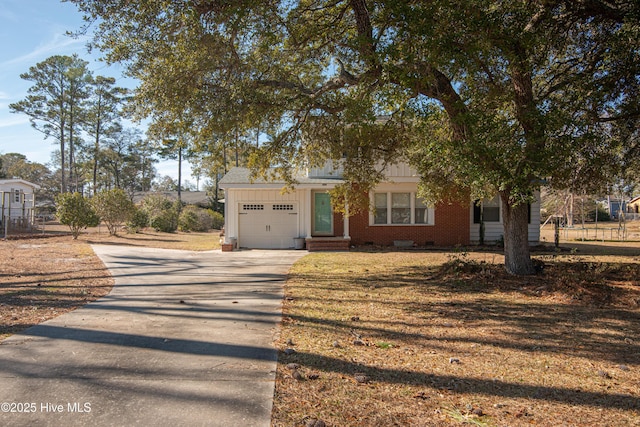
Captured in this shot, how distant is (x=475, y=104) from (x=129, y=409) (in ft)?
27.0

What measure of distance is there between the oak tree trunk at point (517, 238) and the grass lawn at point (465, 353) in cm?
40

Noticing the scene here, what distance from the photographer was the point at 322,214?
19.5 meters

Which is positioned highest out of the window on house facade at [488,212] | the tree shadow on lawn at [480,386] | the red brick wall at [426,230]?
the window on house facade at [488,212]

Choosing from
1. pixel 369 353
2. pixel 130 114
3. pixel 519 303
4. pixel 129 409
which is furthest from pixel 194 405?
pixel 130 114

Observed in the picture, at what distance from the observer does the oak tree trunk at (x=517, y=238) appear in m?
9.27

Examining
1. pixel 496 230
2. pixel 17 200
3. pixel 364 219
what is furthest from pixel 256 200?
pixel 17 200

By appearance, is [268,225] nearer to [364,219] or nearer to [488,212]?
[364,219]

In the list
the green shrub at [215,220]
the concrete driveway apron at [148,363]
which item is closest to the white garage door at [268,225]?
the concrete driveway apron at [148,363]

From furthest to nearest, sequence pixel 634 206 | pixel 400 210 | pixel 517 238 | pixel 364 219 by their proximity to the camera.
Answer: pixel 634 206, pixel 400 210, pixel 364 219, pixel 517 238

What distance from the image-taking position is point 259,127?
1166cm

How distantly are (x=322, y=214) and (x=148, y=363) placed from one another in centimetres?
1551

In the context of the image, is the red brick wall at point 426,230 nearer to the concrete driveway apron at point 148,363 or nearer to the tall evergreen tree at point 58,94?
the concrete driveway apron at point 148,363

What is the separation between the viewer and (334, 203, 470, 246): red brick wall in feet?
63.1

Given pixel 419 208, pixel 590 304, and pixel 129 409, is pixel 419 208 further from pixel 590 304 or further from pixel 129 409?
pixel 129 409
